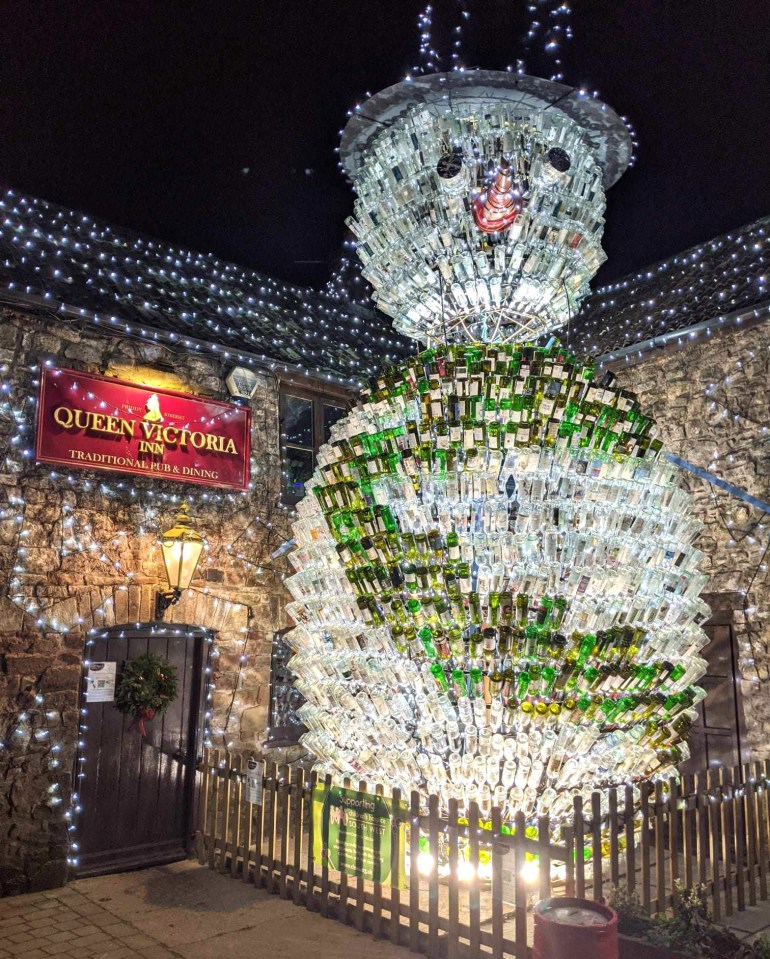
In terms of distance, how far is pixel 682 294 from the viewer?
8812 mm

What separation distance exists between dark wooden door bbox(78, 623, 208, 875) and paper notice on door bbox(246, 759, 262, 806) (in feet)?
4.23

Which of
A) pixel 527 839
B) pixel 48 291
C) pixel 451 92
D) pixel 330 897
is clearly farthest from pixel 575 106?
pixel 330 897

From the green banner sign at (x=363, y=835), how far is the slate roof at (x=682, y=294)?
583cm

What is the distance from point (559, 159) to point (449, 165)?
0.86m

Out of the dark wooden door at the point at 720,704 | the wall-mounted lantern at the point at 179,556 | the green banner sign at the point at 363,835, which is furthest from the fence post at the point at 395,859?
the dark wooden door at the point at 720,704

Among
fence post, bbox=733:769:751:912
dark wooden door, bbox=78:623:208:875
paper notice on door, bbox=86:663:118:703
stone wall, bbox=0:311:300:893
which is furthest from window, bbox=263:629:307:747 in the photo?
fence post, bbox=733:769:751:912

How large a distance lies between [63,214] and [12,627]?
4.86 m

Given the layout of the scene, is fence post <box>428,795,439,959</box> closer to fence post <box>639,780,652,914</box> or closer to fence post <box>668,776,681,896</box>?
fence post <box>639,780,652,914</box>

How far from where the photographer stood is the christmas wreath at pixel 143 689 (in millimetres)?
6504

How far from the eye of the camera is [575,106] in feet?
20.1

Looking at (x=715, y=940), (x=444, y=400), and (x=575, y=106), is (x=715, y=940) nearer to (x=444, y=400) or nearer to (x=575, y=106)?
(x=444, y=400)

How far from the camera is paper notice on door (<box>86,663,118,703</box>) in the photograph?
639 cm

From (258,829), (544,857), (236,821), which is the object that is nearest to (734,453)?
(544,857)

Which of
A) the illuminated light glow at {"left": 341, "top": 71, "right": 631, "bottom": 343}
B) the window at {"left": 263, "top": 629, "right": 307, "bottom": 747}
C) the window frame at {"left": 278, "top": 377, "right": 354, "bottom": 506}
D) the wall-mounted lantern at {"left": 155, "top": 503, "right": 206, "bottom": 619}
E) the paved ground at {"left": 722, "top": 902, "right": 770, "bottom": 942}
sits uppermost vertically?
the illuminated light glow at {"left": 341, "top": 71, "right": 631, "bottom": 343}
